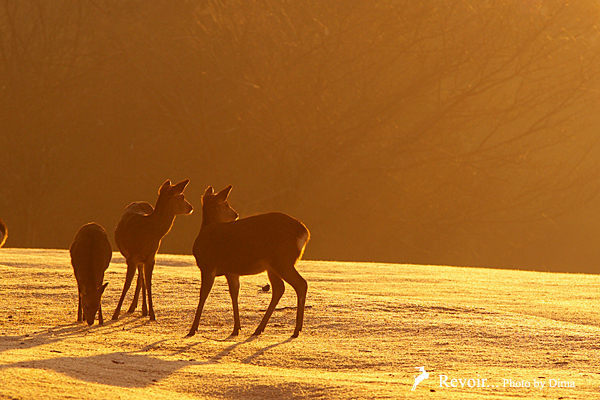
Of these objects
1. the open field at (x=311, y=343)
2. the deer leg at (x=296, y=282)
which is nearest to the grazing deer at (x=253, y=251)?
the deer leg at (x=296, y=282)

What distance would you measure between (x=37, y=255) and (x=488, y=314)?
894 centimetres

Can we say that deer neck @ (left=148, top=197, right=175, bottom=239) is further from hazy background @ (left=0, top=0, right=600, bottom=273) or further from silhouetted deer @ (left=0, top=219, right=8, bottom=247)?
hazy background @ (left=0, top=0, right=600, bottom=273)

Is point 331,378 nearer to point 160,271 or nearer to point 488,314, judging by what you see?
point 488,314

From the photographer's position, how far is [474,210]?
26438 millimetres

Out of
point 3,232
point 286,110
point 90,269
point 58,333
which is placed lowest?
point 58,333

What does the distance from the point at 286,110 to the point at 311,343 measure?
18573mm

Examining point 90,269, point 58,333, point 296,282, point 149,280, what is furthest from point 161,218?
point 296,282

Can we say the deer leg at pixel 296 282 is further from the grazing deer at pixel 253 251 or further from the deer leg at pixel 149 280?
the deer leg at pixel 149 280

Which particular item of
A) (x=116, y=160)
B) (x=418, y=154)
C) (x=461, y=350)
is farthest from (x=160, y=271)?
(x=418, y=154)

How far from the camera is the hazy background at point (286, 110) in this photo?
82.0 feet

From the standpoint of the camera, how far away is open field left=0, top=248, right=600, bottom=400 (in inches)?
206

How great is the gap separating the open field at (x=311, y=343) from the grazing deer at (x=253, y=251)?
49 cm

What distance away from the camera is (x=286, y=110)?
25422 millimetres

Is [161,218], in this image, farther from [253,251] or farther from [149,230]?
[253,251]
